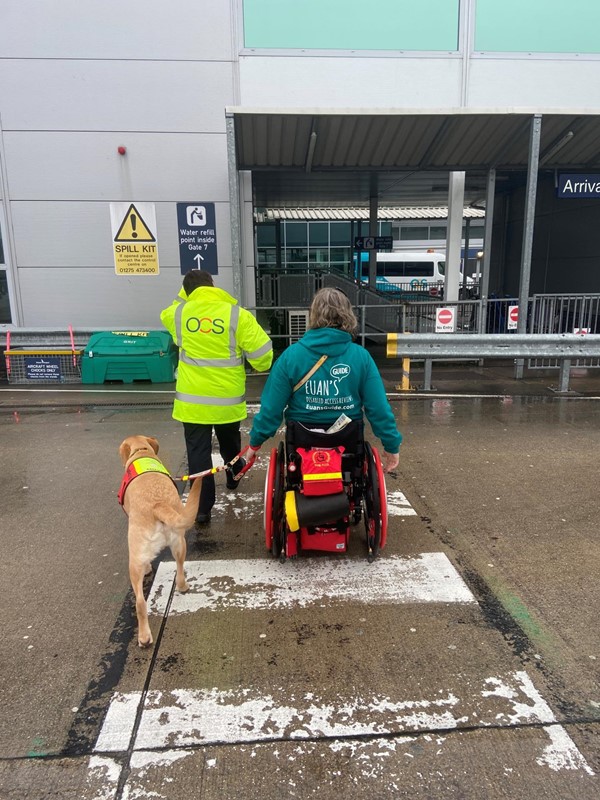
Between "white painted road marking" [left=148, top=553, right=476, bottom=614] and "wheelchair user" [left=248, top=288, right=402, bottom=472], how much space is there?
0.79 m

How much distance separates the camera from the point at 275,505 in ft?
11.4

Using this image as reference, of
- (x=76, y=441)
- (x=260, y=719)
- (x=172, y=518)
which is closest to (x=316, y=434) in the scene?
(x=172, y=518)

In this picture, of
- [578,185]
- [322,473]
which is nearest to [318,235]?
[578,185]

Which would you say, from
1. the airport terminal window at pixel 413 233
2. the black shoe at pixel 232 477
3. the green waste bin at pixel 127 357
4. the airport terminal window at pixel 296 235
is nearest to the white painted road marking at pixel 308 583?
the black shoe at pixel 232 477

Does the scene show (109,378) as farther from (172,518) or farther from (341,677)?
(341,677)

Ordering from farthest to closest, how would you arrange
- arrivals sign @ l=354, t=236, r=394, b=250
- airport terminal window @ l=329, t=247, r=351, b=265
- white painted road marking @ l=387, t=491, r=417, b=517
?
airport terminal window @ l=329, t=247, r=351, b=265, arrivals sign @ l=354, t=236, r=394, b=250, white painted road marking @ l=387, t=491, r=417, b=517

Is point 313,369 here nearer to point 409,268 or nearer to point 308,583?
point 308,583

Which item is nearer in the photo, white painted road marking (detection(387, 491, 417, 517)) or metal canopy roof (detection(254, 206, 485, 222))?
white painted road marking (detection(387, 491, 417, 517))

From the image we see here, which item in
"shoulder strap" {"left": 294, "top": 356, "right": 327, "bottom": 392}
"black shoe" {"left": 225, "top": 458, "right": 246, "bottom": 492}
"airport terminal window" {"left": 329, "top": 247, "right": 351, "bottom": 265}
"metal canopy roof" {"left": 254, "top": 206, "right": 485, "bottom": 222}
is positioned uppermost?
"metal canopy roof" {"left": 254, "top": 206, "right": 485, "bottom": 222}

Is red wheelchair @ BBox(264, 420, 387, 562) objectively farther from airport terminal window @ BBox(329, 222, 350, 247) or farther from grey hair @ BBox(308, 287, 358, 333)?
airport terminal window @ BBox(329, 222, 350, 247)

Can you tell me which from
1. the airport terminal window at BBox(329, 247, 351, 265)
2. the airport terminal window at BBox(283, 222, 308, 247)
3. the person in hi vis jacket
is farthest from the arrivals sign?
the airport terminal window at BBox(329, 247, 351, 265)

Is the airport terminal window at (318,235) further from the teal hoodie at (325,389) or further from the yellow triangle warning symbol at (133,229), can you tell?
the teal hoodie at (325,389)

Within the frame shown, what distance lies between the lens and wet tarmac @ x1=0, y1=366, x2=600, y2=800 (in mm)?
2080

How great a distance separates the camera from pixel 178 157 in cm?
966
